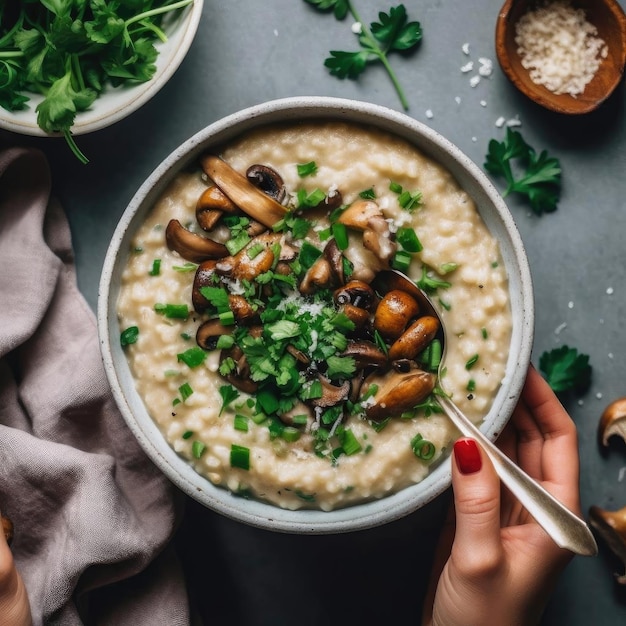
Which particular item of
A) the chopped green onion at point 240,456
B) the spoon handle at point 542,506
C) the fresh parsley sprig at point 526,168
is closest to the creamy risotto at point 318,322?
the chopped green onion at point 240,456

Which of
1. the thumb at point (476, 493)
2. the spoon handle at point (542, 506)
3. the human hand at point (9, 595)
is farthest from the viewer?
the human hand at point (9, 595)

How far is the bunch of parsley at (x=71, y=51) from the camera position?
2930 mm

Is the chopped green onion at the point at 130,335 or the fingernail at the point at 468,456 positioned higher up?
the fingernail at the point at 468,456

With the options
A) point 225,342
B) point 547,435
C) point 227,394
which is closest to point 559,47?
point 547,435

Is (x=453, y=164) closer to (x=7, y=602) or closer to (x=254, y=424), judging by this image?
(x=254, y=424)

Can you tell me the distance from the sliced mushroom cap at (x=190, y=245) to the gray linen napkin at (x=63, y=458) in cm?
62

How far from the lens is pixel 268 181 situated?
283 centimetres

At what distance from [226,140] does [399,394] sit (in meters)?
1.06

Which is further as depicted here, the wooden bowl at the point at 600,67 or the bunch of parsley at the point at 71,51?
the wooden bowl at the point at 600,67

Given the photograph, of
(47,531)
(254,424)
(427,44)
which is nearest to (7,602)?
(47,531)

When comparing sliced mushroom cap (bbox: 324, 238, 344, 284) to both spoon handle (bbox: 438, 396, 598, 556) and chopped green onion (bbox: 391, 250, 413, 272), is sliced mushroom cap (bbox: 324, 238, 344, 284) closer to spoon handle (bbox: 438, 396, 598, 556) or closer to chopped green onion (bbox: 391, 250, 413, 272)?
chopped green onion (bbox: 391, 250, 413, 272)

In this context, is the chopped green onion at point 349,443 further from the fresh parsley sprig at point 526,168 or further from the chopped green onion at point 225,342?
the fresh parsley sprig at point 526,168

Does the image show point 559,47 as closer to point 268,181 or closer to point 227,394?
point 268,181

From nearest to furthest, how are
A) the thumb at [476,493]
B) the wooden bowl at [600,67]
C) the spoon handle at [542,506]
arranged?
the spoon handle at [542,506], the thumb at [476,493], the wooden bowl at [600,67]
